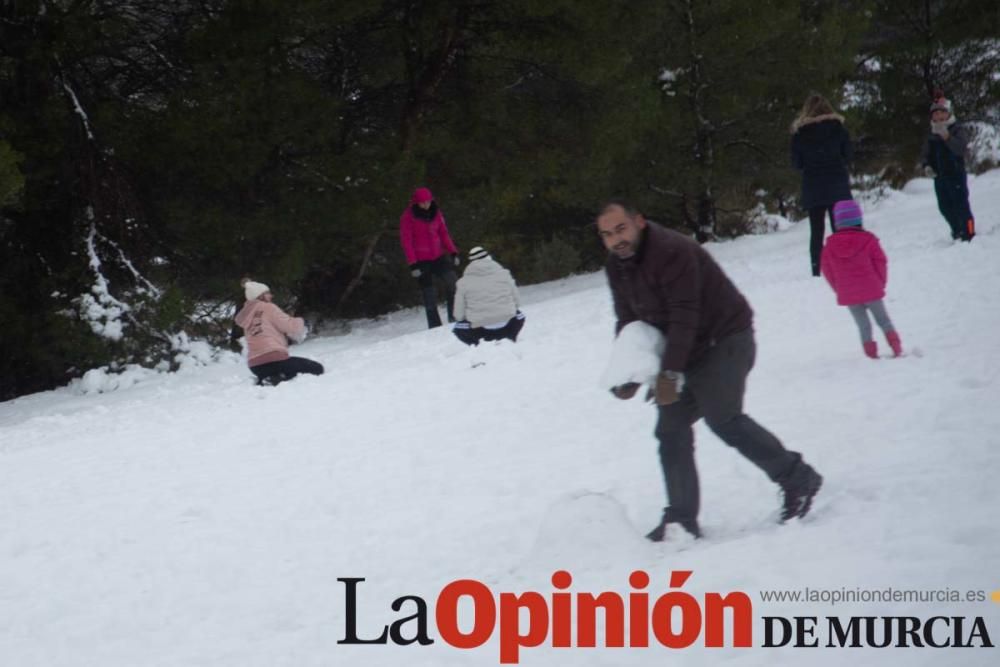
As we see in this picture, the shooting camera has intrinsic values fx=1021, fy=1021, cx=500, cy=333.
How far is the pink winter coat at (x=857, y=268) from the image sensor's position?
6.92 m

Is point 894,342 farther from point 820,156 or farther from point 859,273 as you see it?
point 820,156

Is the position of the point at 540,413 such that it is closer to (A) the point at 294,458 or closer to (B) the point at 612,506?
(A) the point at 294,458

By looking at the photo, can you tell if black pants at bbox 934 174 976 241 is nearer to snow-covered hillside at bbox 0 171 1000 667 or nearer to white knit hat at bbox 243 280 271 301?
snow-covered hillside at bbox 0 171 1000 667

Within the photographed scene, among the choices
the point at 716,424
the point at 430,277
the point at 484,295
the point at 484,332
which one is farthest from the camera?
the point at 430,277

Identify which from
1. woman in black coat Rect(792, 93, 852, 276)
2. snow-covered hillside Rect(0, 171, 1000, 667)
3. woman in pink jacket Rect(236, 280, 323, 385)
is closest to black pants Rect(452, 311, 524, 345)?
snow-covered hillside Rect(0, 171, 1000, 667)

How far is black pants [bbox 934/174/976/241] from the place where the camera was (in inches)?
430

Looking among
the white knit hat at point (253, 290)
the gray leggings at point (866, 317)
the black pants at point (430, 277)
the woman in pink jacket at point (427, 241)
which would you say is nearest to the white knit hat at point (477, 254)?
the white knit hat at point (253, 290)

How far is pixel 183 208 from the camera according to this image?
12930 mm

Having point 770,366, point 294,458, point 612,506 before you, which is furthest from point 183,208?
point 612,506

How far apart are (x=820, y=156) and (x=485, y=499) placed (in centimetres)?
644

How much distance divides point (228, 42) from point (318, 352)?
407cm

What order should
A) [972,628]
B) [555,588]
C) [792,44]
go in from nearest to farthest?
[972,628]
[555,588]
[792,44]

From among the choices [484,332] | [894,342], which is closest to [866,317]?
[894,342]

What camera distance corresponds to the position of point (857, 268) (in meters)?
6.95
